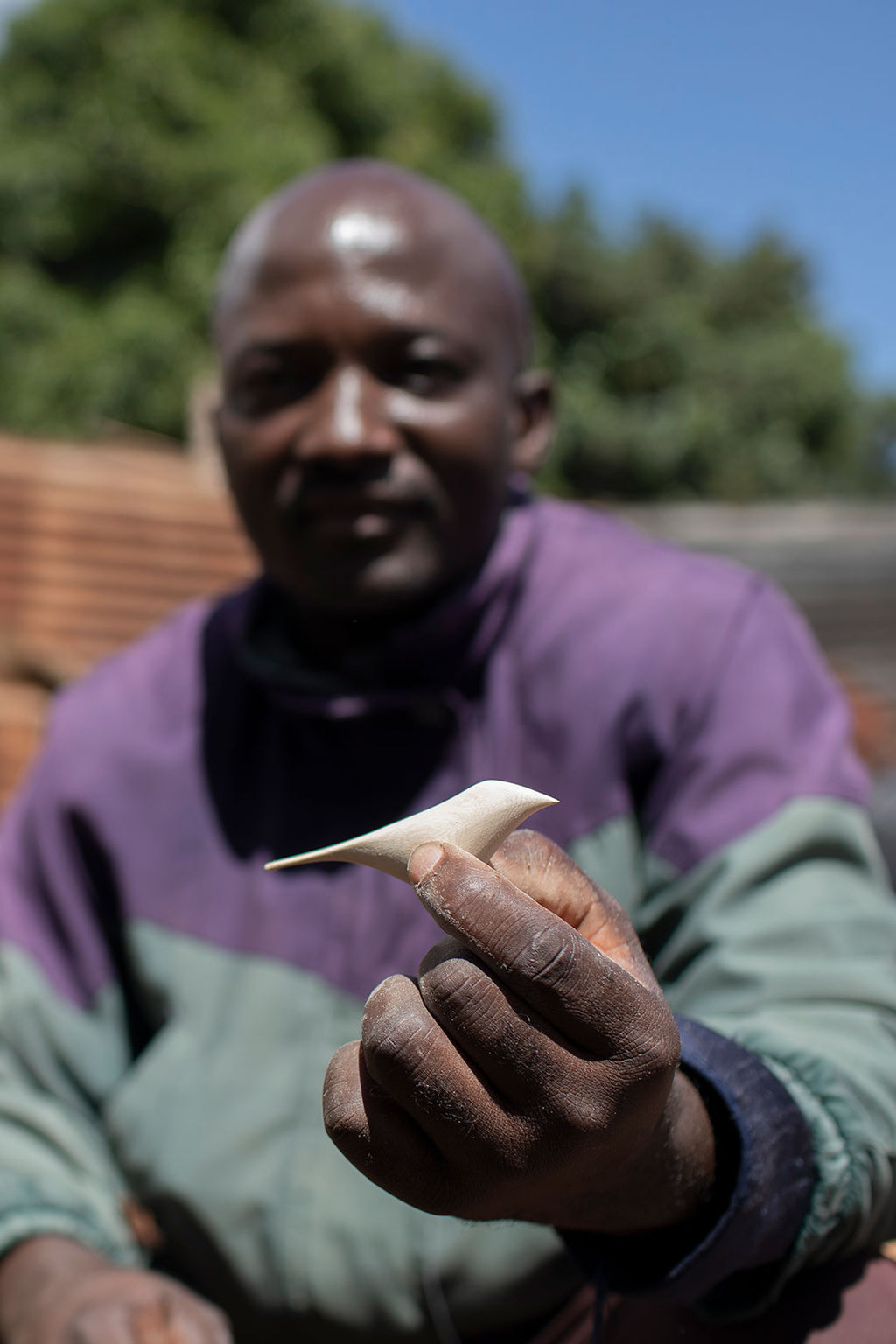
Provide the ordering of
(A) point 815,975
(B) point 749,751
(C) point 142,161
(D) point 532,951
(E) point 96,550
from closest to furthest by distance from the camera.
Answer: (D) point 532,951 < (A) point 815,975 < (B) point 749,751 < (E) point 96,550 < (C) point 142,161

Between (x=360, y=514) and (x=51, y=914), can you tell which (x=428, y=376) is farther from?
(x=51, y=914)

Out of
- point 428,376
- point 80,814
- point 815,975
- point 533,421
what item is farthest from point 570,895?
point 533,421

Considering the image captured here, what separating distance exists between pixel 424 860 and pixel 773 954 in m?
0.52

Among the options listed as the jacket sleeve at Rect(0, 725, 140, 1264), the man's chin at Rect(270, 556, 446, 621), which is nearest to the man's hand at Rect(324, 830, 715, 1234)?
the man's chin at Rect(270, 556, 446, 621)

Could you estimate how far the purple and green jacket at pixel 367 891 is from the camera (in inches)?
40.8

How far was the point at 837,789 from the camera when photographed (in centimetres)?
111

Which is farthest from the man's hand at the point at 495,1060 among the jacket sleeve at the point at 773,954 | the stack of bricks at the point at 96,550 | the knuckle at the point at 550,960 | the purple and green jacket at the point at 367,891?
the stack of bricks at the point at 96,550

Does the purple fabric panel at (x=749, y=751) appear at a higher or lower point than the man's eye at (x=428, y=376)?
lower

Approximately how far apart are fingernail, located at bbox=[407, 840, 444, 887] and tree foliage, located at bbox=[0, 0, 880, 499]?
39.0 ft

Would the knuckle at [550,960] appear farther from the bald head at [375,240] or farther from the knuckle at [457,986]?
the bald head at [375,240]

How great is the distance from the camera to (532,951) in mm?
574

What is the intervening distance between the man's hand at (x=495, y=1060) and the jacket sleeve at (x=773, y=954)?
0.57ft

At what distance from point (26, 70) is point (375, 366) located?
15325 mm

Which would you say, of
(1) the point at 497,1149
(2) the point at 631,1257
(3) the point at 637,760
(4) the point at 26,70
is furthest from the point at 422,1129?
(4) the point at 26,70
